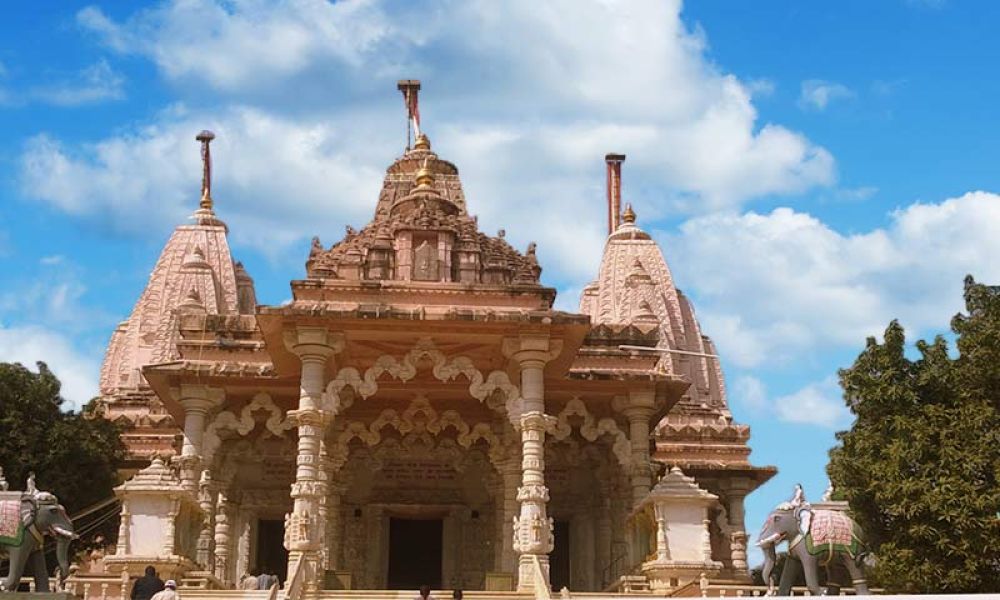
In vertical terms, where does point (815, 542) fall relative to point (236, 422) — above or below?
below

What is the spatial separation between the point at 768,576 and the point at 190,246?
104 ft

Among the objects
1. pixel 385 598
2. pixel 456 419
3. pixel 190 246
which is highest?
pixel 190 246

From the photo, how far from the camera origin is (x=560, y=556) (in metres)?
30.9

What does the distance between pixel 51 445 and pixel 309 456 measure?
37.0 feet

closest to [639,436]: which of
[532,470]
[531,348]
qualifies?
[531,348]

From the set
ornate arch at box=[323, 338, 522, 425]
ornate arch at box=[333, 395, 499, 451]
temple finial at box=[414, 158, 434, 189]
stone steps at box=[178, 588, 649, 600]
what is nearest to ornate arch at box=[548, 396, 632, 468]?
ornate arch at box=[333, 395, 499, 451]

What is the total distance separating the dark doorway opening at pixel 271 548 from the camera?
1215 inches

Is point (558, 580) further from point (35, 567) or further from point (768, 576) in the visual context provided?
point (35, 567)

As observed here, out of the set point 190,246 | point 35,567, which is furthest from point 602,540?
point 190,246

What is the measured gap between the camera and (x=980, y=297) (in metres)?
26.2

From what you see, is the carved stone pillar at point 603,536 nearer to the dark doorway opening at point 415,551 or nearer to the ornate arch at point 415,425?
the ornate arch at point 415,425

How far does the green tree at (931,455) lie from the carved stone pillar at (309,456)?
35.2 ft

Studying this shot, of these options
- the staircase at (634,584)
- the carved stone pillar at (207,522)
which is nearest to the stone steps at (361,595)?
the staircase at (634,584)

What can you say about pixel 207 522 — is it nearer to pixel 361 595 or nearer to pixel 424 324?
pixel 424 324
